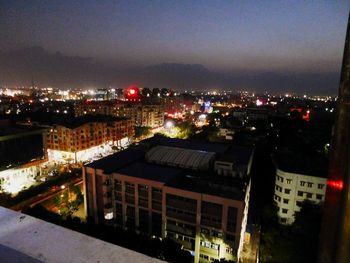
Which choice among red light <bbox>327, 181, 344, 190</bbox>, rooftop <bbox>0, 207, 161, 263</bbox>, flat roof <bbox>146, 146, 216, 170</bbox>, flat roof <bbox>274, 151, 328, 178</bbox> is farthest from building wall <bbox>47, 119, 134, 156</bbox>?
red light <bbox>327, 181, 344, 190</bbox>

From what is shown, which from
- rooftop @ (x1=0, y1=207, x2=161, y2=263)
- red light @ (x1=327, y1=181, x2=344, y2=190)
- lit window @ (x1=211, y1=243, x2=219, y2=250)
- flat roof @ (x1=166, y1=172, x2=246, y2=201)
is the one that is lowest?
lit window @ (x1=211, y1=243, x2=219, y2=250)

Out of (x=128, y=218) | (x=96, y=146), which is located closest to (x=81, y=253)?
(x=128, y=218)

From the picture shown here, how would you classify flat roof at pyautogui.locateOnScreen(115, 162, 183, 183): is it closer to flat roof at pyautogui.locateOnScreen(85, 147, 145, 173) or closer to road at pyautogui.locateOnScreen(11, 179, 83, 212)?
flat roof at pyautogui.locateOnScreen(85, 147, 145, 173)

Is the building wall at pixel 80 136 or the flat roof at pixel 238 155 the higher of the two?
the flat roof at pixel 238 155

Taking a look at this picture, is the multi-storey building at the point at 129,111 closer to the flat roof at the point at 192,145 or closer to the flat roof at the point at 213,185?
the flat roof at the point at 192,145

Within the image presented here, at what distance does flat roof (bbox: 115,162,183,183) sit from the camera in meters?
13.2

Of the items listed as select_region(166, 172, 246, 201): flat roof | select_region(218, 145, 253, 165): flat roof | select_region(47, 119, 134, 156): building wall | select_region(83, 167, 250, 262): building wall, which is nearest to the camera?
select_region(83, 167, 250, 262): building wall

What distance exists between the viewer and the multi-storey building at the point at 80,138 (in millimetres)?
25712

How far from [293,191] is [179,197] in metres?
6.36

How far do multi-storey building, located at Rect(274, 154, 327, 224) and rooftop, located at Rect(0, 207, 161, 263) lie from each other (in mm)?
13966

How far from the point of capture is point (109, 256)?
3.08ft

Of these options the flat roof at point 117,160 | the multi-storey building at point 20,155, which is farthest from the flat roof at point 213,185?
the multi-storey building at point 20,155

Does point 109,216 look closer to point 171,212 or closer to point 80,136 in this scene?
point 171,212

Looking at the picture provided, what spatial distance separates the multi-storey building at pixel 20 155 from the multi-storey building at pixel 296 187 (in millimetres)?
19026
